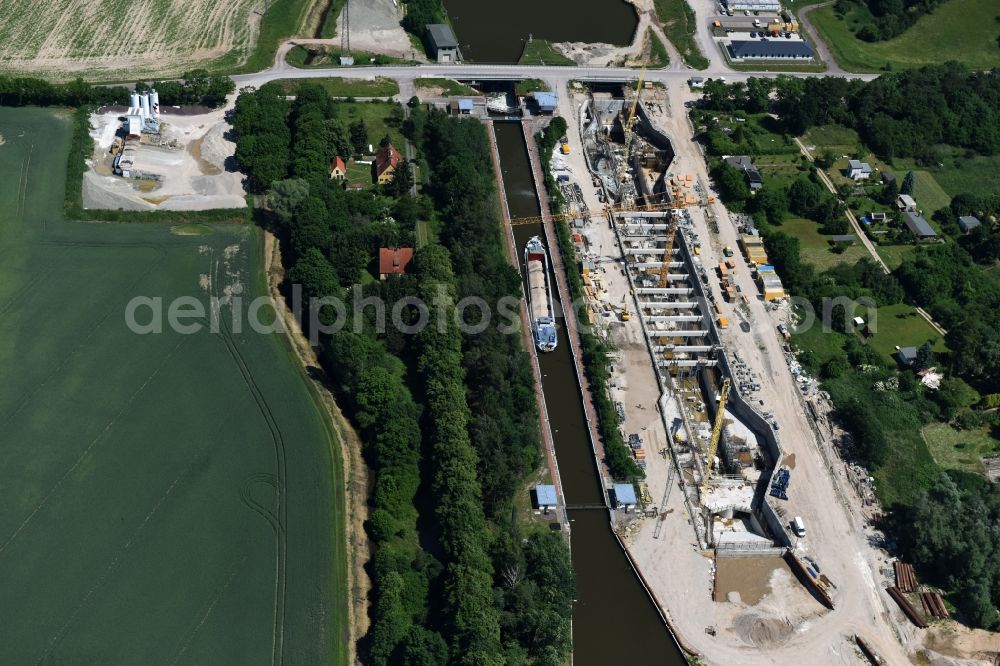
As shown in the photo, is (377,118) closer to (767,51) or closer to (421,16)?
(421,16)

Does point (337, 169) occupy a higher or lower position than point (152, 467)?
higher

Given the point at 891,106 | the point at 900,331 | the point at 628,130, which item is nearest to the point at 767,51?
the point at 891,106

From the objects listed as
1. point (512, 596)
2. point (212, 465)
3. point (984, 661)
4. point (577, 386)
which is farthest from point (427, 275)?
point (984, 661)

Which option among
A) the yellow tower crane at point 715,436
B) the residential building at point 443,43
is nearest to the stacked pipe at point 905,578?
the yellow tower crane at point 715,436

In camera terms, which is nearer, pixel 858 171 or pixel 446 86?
pixel 858 171

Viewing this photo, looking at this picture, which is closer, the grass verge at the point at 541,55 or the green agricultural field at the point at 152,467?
the green agricultural field at the point at 152,467

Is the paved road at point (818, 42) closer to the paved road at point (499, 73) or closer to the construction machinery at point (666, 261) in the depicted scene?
the paved road at point (499, 73)
